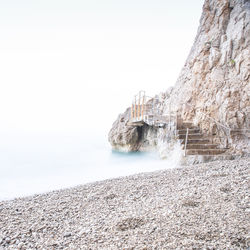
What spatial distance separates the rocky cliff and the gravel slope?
532cm

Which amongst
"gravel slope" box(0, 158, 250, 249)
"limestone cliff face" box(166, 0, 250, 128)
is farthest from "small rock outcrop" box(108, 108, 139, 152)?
"gravel slope" box(0, 158, 250, 249)

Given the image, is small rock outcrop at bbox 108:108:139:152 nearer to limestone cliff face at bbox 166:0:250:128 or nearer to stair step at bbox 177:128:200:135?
limestone cliff face at bbox 166:0:250:128

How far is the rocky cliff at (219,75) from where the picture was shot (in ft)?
36.8

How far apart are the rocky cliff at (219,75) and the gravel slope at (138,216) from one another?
5.32 m

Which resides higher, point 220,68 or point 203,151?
point 220,68

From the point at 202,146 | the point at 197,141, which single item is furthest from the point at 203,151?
the point at 197,141

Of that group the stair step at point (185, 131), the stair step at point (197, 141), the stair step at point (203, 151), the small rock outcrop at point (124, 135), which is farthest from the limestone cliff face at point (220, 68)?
the small rock outcrop at point (124, 135)

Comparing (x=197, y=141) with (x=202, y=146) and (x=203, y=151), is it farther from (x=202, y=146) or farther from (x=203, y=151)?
(x=203, y=151)

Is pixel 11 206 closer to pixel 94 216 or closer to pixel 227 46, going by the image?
pixel 94 216

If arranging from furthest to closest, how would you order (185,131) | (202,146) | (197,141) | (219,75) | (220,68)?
1. (220,68)
2. (219,75)
3. (185,131)
4. (197,141)
5. (202,146)

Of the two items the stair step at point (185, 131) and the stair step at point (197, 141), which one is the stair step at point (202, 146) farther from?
the stair step at point (185, 131)

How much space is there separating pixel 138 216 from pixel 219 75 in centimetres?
1092

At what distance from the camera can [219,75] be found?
1273 cm

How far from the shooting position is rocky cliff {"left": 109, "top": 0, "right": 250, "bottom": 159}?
11227mm
